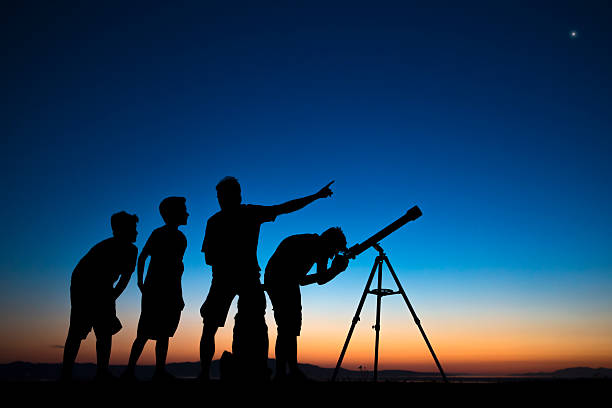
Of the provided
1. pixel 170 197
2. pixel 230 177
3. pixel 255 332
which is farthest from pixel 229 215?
pixel 255 332

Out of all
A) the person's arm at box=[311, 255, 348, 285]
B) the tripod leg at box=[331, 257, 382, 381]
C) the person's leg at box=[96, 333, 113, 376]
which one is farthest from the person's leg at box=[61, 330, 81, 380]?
the tripod leg at box=[331, 257, 382, 381]

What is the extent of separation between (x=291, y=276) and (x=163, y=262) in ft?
5.87

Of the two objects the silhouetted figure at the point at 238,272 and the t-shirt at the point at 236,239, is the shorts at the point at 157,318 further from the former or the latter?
the t-shirt at the point at 236,239

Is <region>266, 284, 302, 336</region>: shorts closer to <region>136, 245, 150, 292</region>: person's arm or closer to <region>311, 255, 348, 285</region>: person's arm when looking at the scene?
<region>311, 255, 348, 285</region>: person's arm

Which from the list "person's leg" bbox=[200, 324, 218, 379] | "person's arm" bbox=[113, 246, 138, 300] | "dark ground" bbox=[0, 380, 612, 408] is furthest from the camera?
"person's arm" bbox=[113, 246, 138, 300]

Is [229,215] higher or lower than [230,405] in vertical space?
higher

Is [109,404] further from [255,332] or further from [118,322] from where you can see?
[118,322]

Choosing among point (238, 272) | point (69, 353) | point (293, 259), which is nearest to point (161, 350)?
point (69, 353)

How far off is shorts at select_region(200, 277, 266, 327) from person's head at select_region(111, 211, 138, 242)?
1606mm

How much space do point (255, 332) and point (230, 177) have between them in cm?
201

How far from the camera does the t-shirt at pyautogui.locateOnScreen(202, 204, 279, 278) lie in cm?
547

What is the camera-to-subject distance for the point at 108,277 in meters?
6.08

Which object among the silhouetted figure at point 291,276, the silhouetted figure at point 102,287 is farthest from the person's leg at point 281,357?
the silhouetted figure at point 102,287

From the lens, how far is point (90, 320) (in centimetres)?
582
